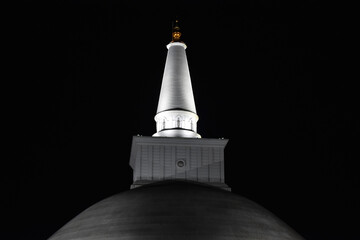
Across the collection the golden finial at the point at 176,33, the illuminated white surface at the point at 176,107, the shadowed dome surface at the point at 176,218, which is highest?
the golden finial at the point at 176,33

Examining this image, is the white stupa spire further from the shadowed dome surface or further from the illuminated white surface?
the shadowed dome surface

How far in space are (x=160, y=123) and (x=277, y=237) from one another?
1703 centimetres

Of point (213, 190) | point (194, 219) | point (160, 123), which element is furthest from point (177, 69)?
point (194, 219)

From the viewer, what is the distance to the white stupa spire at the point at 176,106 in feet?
153

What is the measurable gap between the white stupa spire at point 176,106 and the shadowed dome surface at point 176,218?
9429 mm

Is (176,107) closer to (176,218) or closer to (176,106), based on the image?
(176,106)

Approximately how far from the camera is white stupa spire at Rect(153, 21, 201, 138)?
153ft

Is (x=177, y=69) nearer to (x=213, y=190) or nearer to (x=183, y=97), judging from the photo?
(x=183, y=97)

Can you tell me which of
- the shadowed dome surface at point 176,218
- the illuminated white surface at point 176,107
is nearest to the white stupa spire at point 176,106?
the illuminated white surface at point 176,107

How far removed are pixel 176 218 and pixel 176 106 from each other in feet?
51.6

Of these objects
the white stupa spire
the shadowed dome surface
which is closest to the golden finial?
the white stupa spire

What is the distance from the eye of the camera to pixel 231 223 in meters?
33.3

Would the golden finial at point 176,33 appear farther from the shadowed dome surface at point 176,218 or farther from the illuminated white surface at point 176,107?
the shadowed dome surface at point 176,218

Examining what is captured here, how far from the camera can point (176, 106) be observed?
4694 cm
